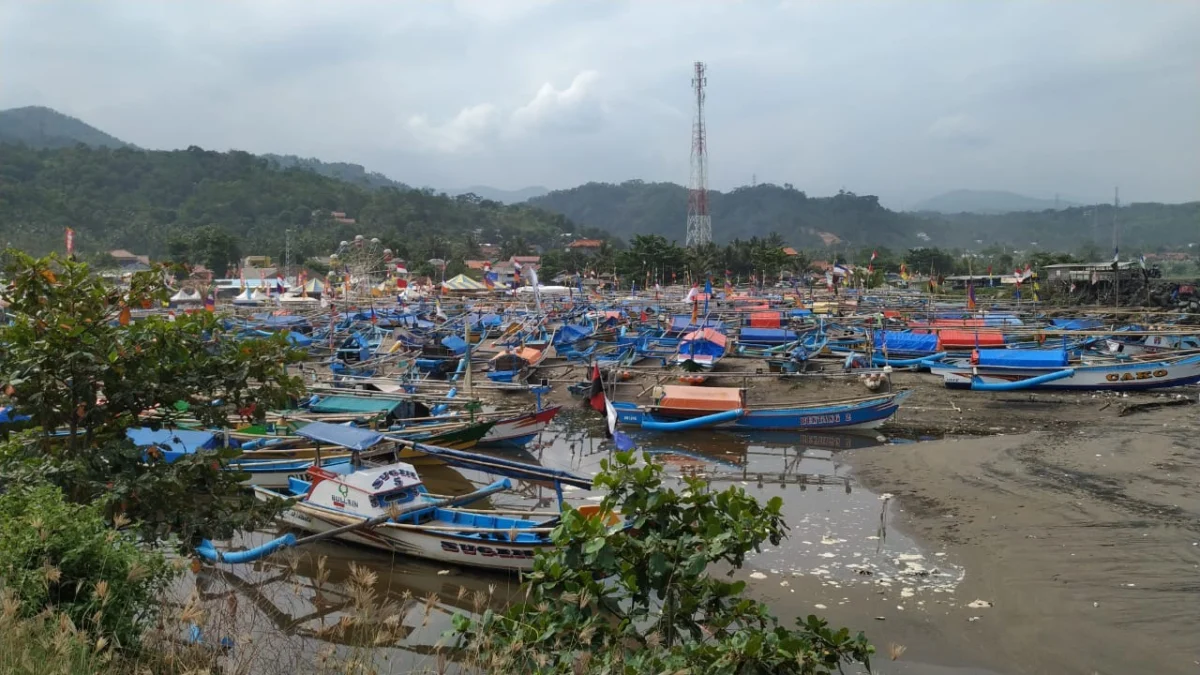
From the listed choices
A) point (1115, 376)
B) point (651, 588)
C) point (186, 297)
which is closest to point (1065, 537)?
point (651, 588)

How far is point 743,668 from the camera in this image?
4340 mm

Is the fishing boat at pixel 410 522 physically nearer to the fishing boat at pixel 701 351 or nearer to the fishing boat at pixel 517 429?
the fishing boat at pixel 517 429

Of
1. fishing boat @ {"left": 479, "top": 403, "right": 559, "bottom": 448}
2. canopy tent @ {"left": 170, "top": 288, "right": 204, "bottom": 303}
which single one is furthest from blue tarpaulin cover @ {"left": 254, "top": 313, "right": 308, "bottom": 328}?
fishing boat @ {"left": 479, "top": 403, "right": 559, "bottom": 448}

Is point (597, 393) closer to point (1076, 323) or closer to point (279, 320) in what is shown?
point (279, 320)

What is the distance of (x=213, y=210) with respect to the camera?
11888 cm

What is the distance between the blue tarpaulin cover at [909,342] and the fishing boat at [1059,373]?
3.87m

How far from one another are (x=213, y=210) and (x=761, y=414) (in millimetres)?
120501

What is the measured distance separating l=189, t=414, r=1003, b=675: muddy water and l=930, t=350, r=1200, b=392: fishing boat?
11.0 m

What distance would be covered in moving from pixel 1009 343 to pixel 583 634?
1226 inches

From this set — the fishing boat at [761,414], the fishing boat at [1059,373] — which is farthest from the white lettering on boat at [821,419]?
the fishing boat at [1059,373]

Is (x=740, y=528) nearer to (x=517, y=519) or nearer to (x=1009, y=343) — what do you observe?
(x=517, y=519)

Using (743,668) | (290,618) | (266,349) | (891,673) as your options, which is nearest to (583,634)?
(743,668)

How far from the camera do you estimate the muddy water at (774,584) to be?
26.2ft

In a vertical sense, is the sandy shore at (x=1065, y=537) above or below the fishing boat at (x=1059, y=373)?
below
